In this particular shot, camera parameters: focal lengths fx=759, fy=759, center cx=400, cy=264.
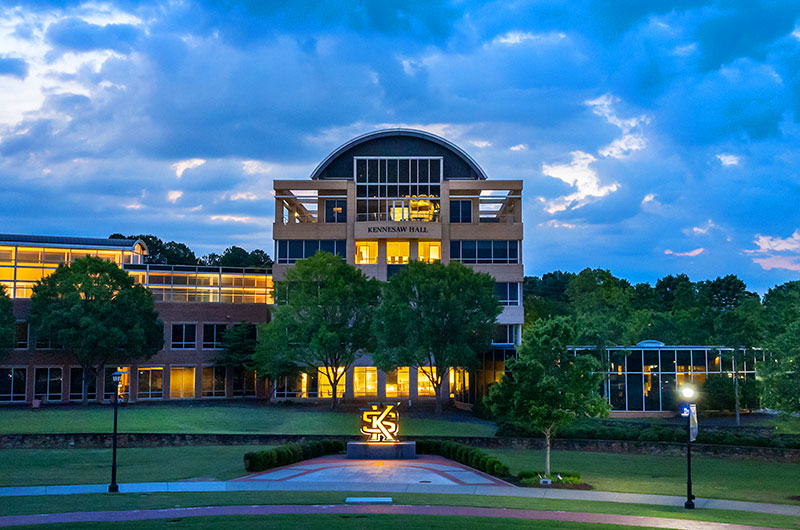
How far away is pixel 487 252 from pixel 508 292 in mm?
4194

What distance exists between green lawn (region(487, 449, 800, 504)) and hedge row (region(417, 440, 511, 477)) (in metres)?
1.92

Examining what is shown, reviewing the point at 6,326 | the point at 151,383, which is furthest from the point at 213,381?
the point at 6,326

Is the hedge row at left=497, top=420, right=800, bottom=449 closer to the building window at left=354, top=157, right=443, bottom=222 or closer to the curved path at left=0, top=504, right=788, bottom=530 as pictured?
the curved path at left=0, top=504, right=788, bottom=530

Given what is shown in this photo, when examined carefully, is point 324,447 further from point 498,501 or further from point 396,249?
point 396,249

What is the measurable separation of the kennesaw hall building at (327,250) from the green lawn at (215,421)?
7834mm

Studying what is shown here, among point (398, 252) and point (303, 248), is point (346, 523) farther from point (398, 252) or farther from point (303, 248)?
point (303, 248)

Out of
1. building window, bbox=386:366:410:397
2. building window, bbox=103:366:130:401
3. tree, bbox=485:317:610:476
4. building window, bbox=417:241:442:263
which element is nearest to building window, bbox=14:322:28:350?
building window, bbox=103:366:130:401

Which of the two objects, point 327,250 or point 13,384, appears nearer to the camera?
point 13,384

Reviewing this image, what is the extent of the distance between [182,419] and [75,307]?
1500 centimetres

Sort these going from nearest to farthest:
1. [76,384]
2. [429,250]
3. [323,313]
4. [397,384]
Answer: [323,313], [76,384], [397,384], [429,250]

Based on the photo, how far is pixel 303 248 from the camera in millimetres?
70938

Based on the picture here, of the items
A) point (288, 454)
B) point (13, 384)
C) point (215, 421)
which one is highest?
point (13, 384)

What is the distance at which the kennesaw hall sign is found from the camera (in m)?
69.5

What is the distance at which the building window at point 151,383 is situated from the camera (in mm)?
67062
